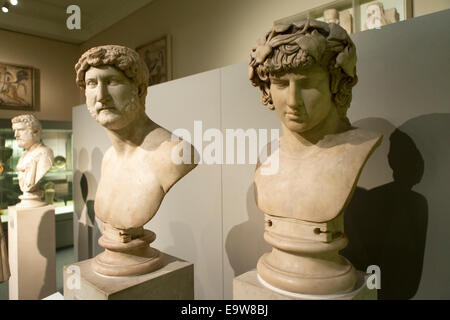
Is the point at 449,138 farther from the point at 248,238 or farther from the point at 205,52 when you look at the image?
the point at 205,52

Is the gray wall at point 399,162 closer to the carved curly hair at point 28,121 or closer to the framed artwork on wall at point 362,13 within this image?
the framed artwork on wall at point 362,13

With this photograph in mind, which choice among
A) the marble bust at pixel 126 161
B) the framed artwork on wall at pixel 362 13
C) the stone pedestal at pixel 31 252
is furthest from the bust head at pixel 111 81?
the stone pedestal at pixel 31 252

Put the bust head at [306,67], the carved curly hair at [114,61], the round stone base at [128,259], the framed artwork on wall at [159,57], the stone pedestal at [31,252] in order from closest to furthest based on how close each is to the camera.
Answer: the bust head at [306,67] → the carved curly hair at [114,61] → the round stone base at [128,259] → the stone pedestal at [31,252] → the framed artwork on wall at [159,57]

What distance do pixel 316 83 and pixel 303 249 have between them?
0.71 meters

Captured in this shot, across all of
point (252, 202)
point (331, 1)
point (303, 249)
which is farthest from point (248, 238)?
point (331, 1)

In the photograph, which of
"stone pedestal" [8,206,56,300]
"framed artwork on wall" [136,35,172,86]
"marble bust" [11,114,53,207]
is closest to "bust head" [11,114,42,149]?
"marble bust" [11,114,53,207]

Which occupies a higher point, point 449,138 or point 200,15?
point 200,15

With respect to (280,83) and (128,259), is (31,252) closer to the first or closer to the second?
(128,259)

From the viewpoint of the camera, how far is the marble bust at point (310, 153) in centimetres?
132

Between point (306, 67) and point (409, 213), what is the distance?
3.41 feet

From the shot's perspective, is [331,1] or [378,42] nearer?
[378,42]

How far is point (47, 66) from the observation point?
552cm

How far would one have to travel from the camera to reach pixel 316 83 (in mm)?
1338

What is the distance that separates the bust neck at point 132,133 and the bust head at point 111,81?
0.31ft
